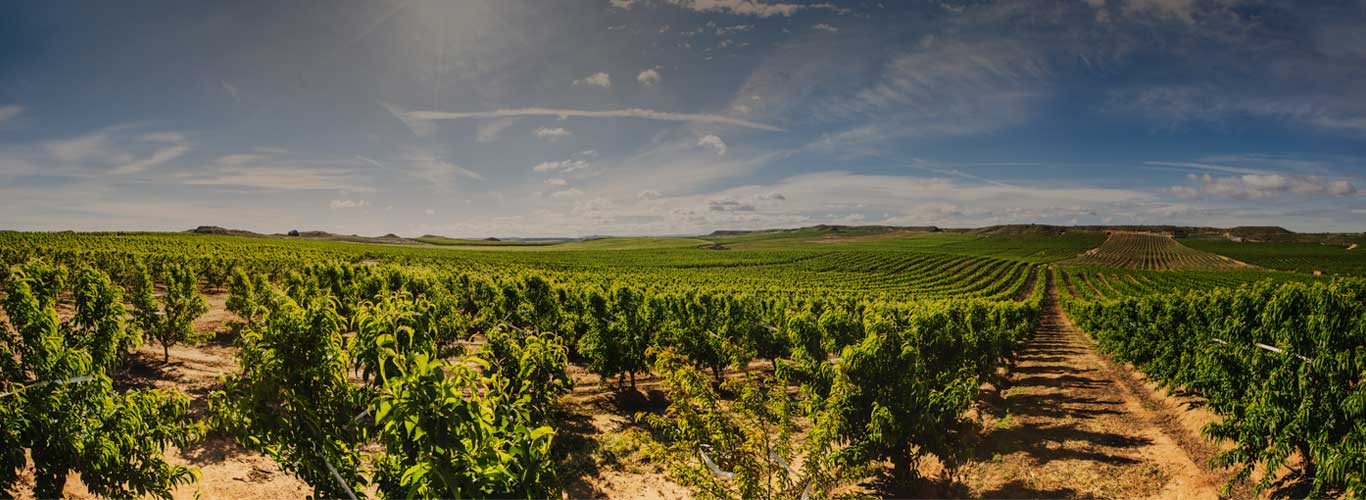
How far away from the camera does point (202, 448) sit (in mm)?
12164

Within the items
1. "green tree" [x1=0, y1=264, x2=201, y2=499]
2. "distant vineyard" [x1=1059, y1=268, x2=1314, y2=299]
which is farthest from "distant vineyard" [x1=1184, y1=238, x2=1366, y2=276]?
"green tree" [x1=0, y1=264, x2=201, y2=499]

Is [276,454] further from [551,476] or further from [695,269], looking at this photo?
[695,269]

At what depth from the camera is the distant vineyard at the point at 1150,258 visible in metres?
125

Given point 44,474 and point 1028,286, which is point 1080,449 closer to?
point 44,474

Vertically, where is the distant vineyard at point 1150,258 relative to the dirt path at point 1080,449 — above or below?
above

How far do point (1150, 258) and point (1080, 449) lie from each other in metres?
181

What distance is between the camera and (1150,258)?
142625 millimetres

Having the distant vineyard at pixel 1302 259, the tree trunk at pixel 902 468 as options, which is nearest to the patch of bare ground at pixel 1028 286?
the distant vineyard at pixel 1302 259

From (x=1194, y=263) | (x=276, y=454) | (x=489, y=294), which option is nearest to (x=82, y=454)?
(x=276, y=454)

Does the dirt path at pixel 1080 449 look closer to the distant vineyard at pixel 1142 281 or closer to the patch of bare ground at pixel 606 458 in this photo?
the patch of bare ground at pixel 606 458

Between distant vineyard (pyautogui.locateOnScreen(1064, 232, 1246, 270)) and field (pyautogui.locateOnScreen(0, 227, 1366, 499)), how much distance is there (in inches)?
5519

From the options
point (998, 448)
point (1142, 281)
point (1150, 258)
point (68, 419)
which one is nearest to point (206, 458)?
point (68, 419)

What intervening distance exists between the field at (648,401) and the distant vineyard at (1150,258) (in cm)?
14018

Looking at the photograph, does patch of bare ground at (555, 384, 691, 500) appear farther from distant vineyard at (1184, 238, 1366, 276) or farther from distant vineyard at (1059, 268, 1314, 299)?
distant vineyard at (1184, 238, 1366, 276)
